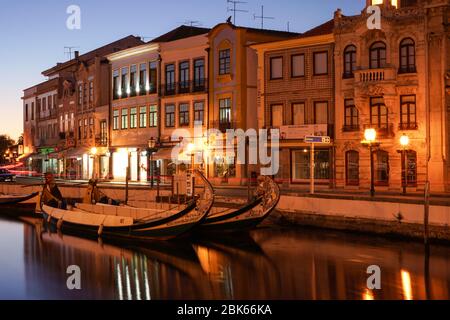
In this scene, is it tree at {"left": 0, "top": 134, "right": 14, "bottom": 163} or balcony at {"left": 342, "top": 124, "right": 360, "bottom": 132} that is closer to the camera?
balcony at {"left": 342, "top": 124, "right": 360, "bottom": 132}

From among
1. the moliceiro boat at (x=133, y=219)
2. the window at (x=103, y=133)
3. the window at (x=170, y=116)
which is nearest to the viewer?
Result: the moliceiro boat at (x=133, y=219)

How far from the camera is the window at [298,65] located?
42.3 meters

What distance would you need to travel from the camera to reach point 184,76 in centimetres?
5100

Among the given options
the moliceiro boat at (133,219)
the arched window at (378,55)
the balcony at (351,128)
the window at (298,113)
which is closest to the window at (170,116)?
the window at (298,113)

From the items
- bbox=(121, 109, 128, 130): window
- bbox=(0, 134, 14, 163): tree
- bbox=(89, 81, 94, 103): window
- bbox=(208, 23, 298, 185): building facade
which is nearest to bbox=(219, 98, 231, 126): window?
bbox=(208, 23, 298, 185): building facade

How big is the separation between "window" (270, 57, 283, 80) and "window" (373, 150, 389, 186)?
28.9ft

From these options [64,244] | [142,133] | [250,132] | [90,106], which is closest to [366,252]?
[64,244]

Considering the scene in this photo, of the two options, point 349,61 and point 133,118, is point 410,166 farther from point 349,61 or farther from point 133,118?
point 133,118

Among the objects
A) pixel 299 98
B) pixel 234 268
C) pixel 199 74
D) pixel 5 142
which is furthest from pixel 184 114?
pixel 5 142

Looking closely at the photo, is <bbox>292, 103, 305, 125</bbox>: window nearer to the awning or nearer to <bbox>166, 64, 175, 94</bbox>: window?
the awning

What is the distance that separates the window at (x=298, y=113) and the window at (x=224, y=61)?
682 cm

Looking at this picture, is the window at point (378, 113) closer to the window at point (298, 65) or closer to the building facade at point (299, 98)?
the building facade at point (299, 98)

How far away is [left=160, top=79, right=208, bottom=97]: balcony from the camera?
4931cm
